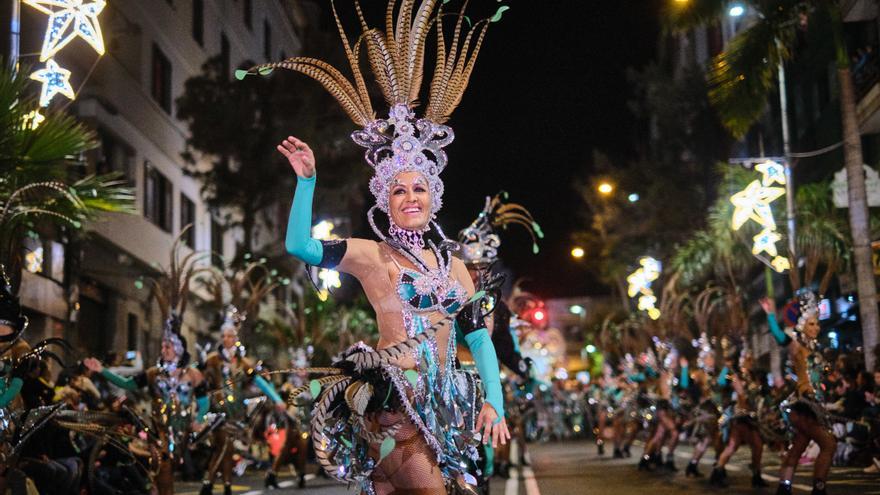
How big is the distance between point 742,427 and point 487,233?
452cm

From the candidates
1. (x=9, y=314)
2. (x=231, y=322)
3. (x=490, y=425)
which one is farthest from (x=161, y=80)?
(x=490, y=425)

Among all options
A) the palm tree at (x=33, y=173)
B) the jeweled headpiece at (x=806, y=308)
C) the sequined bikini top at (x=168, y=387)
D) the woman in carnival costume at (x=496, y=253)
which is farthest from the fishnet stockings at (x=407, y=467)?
the jeweled headpiece at (x=806, y=308)

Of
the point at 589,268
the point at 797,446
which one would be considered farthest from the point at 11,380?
the point at 589,268

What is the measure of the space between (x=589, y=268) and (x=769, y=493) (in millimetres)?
39454

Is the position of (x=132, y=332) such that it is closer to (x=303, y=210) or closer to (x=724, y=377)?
(x=724, y=377)

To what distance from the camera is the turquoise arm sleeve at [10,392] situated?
29.1 ft

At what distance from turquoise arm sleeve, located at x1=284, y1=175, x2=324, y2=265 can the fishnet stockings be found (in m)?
0.87

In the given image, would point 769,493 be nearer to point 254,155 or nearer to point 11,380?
point 11,380

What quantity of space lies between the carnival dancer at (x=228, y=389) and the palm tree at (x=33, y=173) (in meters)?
3.04

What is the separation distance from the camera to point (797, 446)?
483 inches

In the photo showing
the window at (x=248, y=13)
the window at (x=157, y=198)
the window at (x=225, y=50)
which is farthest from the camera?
the window at (x=248, y=13)

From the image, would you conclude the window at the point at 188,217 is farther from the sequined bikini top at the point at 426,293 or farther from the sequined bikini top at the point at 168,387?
the sequined bikini top at the point at 426,293

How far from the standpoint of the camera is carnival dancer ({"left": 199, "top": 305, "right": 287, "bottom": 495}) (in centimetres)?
1494

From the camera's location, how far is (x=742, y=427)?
16.0 m
